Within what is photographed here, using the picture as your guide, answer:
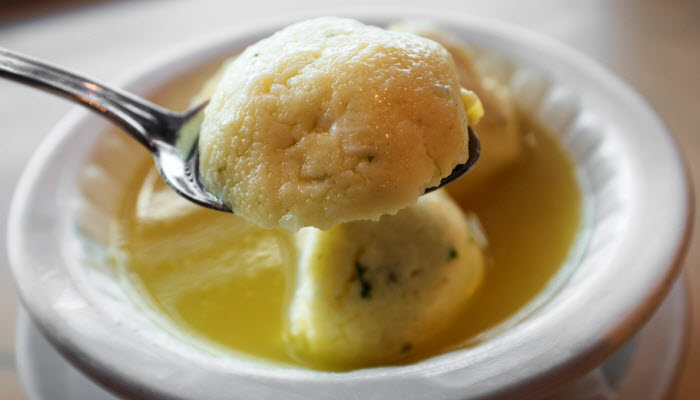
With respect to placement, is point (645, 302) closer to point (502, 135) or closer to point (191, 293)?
point (502, 135)

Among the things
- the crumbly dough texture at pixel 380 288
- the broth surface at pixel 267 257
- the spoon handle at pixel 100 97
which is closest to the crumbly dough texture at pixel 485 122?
the broth surface at pixel 267 257

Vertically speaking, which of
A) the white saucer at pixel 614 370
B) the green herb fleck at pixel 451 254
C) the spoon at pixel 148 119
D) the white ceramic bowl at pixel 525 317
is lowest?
the white saucer at pixel 614 370

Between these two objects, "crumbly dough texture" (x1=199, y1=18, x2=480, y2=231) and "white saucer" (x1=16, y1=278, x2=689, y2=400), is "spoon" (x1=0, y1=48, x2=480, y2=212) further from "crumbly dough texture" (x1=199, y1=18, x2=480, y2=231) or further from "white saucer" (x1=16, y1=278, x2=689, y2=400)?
"white saucer" (x1=16, y1=278, x2=689, y2=400)

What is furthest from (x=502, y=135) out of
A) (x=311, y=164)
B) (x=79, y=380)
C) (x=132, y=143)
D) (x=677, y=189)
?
(x=79, y=380)

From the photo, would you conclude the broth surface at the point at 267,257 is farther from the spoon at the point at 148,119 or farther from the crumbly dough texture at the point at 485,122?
the spoon at the point at 148,119

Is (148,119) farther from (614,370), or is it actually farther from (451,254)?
(614,370)

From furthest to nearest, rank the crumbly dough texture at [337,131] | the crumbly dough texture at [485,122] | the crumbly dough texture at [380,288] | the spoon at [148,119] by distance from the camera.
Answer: the crumbly dough texture at [485,122], the crumbly dough texture at [380,288], the spoon at [148,119], the crumbly dough texture at [337,131]

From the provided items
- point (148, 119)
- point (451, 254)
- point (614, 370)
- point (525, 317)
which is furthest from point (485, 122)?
point (148, 119)
